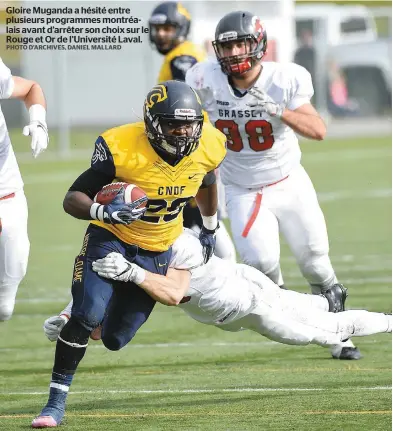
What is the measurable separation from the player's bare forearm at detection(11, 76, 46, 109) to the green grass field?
1573 mm

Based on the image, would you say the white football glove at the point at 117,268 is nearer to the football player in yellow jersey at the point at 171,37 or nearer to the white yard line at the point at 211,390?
the white yard line at the point at 211,390

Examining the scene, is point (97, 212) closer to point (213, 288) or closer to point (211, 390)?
point (213, 288)

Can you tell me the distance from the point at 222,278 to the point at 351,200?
9404 mm

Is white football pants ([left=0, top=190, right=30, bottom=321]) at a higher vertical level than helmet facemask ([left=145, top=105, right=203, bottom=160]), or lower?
lower

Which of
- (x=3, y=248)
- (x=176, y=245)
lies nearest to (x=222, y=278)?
(x=176, y=245)

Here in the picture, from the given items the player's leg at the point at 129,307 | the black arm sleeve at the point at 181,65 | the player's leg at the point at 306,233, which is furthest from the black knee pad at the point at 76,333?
the black arm sleeve at the point at 181,65

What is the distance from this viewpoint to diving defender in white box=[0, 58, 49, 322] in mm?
6352

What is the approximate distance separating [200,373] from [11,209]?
145 cm

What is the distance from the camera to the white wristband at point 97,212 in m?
5.34

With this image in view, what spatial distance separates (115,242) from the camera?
5.59 metres

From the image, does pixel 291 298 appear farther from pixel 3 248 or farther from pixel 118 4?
pixel 118 4

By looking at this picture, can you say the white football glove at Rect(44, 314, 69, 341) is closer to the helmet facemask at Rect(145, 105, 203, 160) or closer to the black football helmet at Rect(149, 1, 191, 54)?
the helmet facemask at Rect(145, 105, 203, 160)

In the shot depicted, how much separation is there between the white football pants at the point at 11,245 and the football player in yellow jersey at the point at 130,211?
2.70 feet

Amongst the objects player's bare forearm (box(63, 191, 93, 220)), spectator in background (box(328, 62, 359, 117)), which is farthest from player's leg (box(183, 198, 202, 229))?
spectator in background (box(328, 62, 359, 117))
